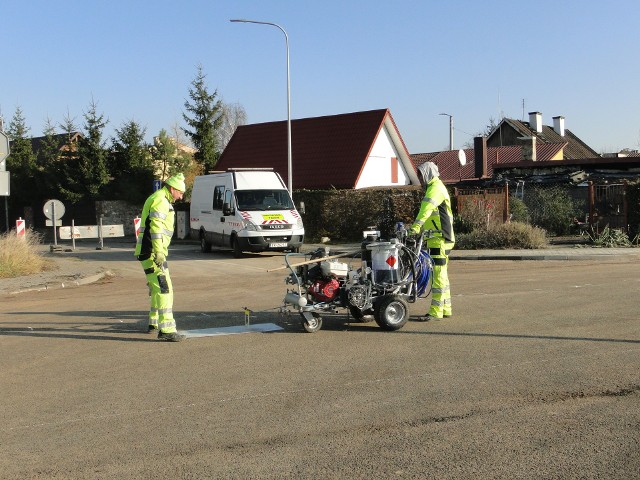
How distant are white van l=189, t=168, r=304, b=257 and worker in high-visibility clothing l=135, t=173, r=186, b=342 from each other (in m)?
11.9

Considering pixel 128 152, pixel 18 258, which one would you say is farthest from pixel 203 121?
pixel 18 258

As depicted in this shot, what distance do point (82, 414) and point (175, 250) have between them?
2061 cm

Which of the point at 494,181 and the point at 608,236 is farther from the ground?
the point at 494,181

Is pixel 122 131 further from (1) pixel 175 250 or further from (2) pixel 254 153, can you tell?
(1) pixel 175 250

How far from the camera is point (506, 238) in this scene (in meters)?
22.9

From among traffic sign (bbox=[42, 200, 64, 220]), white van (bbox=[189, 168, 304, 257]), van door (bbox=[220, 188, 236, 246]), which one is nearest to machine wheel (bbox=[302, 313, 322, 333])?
white van (bbox=[189, 168, 304, 257])

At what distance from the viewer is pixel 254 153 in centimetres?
4069

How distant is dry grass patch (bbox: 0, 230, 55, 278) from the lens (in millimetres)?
17359

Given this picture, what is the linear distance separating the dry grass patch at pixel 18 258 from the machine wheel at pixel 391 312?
1125 centimetres

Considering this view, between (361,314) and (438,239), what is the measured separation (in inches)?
58.2

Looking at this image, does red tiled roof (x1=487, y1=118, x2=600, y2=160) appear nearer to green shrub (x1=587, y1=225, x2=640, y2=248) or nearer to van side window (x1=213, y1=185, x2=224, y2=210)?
green shrub (x1=587, y1=225, x2=640, y2=248)

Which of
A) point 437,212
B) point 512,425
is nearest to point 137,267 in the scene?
point 437,212

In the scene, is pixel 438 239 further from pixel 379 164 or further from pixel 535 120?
pixel 535 120

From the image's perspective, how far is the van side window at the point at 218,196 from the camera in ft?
76.9
